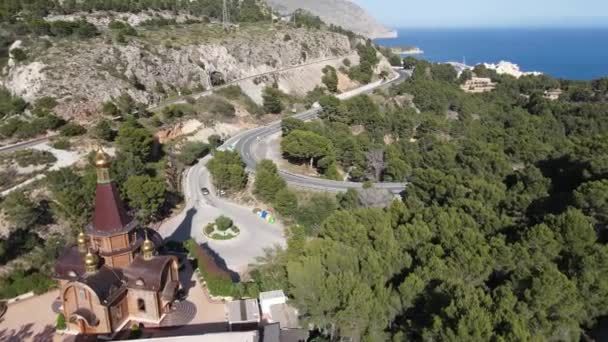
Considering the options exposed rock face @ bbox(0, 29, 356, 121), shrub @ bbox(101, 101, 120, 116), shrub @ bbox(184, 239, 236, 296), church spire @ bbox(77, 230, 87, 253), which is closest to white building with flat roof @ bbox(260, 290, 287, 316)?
shrub @ bbox(184, 239, 236, 296)

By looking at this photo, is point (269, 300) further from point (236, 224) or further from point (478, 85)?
point (478, 85)

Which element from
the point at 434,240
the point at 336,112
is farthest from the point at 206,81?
the point at 434,240

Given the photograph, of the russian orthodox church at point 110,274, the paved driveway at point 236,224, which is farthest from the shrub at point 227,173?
the russian orthodox church at point 110,274

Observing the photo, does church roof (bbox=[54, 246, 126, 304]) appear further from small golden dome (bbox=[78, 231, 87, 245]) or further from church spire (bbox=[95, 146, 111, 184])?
church spire (bbox=[95, 146, 111, 184])

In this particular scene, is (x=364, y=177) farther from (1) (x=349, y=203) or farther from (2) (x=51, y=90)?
(2) (x=51, y=90)

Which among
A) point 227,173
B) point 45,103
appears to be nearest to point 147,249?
point 227,173

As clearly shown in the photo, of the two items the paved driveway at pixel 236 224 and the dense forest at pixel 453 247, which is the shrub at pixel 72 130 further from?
the dense forest at pixel 453 247

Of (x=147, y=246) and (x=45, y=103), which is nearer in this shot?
(x=147, y=246)
